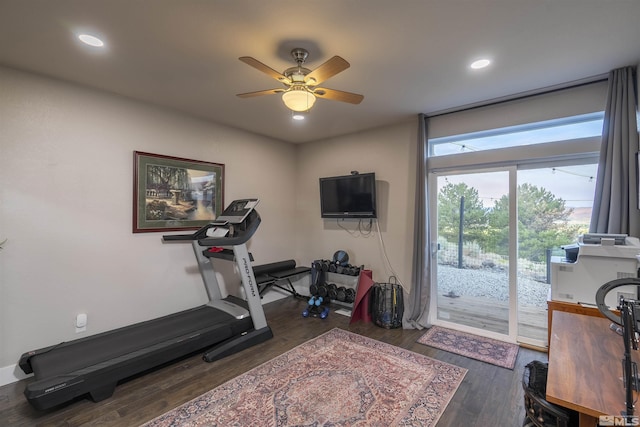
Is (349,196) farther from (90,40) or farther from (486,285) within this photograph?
(90,40)

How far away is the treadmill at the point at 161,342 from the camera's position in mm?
2209

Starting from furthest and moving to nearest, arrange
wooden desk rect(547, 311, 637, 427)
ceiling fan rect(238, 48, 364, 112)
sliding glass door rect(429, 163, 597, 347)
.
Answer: sliding glass door rect(429, 163, 597, 347) < ceiling fan rect(238, 48, 364, 112) < wooden desk rect(547, 311, 637, 427)

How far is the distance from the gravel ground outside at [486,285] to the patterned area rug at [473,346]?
19.8 inches

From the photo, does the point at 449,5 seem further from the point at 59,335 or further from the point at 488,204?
the point at 59,335

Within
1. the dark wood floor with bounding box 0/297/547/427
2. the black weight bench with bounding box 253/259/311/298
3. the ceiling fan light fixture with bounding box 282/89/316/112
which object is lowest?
the dark wood floor with bounding box 0/297/547/427

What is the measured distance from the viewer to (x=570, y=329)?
5.76ft

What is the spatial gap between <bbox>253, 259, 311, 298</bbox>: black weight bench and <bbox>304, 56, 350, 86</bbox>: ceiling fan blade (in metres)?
2.91

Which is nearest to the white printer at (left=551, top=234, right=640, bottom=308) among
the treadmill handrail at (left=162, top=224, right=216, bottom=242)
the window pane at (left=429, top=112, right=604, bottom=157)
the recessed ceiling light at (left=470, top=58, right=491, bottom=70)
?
the window pane at (left=429, top=112, right=604, bottom=157)

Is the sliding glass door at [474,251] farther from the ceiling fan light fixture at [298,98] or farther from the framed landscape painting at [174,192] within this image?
the framed landscape painting at [174,192]

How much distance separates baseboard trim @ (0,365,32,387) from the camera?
253 centimetres

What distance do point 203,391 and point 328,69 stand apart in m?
2.74

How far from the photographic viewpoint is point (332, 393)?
95.5 inches

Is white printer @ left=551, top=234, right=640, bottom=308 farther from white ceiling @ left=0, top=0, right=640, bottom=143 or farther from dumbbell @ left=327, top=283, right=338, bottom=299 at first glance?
dumbbell @ left=327, top=283, right=338, bottom=299

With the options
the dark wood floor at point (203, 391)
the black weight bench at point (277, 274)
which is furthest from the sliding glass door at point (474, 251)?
the black weight bench at point (277, 274)
